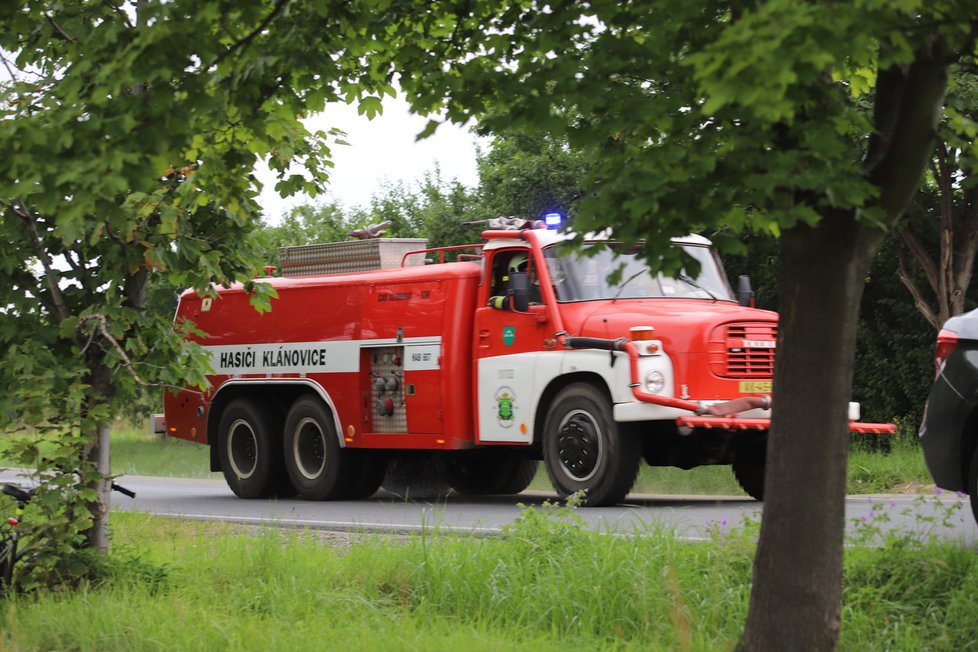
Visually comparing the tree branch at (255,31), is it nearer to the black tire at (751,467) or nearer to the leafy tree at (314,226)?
the black tire at (751,467)

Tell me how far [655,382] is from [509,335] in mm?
1805

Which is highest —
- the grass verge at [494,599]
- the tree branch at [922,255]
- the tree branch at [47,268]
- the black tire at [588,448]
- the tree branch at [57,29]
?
the tree branch at [57,29]

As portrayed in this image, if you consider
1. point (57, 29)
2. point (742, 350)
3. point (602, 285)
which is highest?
point (57, 29)

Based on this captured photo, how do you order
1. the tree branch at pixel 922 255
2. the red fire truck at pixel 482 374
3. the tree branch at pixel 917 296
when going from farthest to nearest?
the tree branch at pixel 917 296 → the tree branch at pixel 922 255 → the red fire truck at pixel 482 374

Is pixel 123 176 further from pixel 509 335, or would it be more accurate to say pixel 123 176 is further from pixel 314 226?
pixel 314 226

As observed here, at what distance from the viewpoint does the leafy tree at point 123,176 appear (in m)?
5.62

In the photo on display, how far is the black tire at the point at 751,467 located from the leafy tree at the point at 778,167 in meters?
8.02

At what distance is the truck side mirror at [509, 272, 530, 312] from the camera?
Result: 45.0 feet

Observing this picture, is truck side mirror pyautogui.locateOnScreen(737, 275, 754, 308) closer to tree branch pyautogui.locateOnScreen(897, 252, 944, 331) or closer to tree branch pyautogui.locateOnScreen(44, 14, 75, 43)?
tree branch pyautogui.locateOnScreen(897, 252, 944, 331)

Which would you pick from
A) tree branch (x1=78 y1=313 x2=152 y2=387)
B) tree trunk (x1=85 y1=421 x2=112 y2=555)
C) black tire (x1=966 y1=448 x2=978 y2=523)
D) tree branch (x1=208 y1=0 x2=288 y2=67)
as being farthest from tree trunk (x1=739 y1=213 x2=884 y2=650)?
tree trunk (x1=85 y1=421 x2=112 y2=555)

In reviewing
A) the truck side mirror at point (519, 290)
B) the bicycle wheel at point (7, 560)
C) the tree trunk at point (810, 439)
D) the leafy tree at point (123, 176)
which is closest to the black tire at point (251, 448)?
the truck side mirror at point (519, 290)

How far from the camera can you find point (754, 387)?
13055 mm

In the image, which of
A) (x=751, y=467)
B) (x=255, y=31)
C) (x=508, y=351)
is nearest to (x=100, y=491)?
(x=255, y=31)

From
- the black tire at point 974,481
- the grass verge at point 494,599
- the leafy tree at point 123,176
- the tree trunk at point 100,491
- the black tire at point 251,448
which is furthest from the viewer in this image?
the black tire at point 251,448
